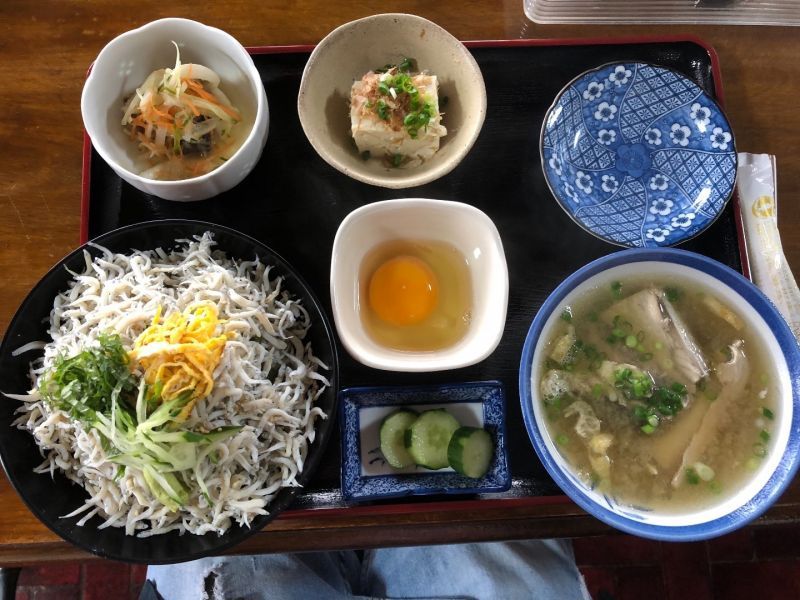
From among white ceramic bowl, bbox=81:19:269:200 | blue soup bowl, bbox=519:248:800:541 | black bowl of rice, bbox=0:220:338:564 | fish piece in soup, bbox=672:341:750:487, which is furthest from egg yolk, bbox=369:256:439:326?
fish piece in soup, bbox=672:341:750:487

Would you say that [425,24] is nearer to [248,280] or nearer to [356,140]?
[356,140]

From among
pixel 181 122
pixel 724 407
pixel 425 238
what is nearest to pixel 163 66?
pixel 181 122

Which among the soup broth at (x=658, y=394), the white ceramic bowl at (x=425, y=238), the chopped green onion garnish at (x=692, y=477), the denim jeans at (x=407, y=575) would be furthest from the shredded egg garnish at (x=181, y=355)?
the chopped green onion garnish at (x=692, y=477)

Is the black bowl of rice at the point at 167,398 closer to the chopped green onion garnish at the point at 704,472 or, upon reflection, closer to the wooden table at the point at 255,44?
the wooden table at the point at 255,44

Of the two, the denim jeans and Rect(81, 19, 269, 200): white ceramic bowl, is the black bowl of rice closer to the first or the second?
Rect(81, 19, 269, 200): white ceramic bowl

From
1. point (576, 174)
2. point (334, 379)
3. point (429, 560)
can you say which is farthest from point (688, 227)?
point (429, 560)
